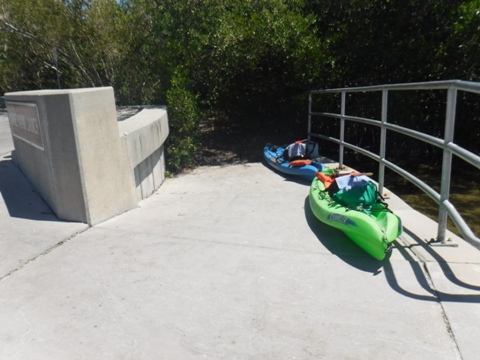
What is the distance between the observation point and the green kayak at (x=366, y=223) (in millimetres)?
3885

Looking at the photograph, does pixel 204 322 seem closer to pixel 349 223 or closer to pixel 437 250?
pixel 349 223

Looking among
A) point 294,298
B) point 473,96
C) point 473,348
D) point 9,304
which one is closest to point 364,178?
point 294,298

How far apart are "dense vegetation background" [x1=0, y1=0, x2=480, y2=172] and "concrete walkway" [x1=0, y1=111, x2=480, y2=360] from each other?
4.00 metres

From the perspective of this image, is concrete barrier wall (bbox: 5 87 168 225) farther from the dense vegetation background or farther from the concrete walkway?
the dense vegetation background

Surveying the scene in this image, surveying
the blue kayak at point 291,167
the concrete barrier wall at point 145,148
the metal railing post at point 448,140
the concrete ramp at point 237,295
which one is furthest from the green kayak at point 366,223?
the concrete barrier wall at point 145,148

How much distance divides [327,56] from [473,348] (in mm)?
7553

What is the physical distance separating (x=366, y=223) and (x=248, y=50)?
6035mm

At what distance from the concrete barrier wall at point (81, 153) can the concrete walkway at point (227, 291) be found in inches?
8.6

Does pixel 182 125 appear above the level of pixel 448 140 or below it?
below

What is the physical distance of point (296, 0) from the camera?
968cm

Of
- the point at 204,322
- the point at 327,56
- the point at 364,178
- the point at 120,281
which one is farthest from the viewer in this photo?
the point at 327,56

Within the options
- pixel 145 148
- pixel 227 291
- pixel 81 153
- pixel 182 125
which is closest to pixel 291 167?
pixel 145 148

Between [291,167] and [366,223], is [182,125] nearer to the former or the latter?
[291,167]

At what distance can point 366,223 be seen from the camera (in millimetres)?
4031
